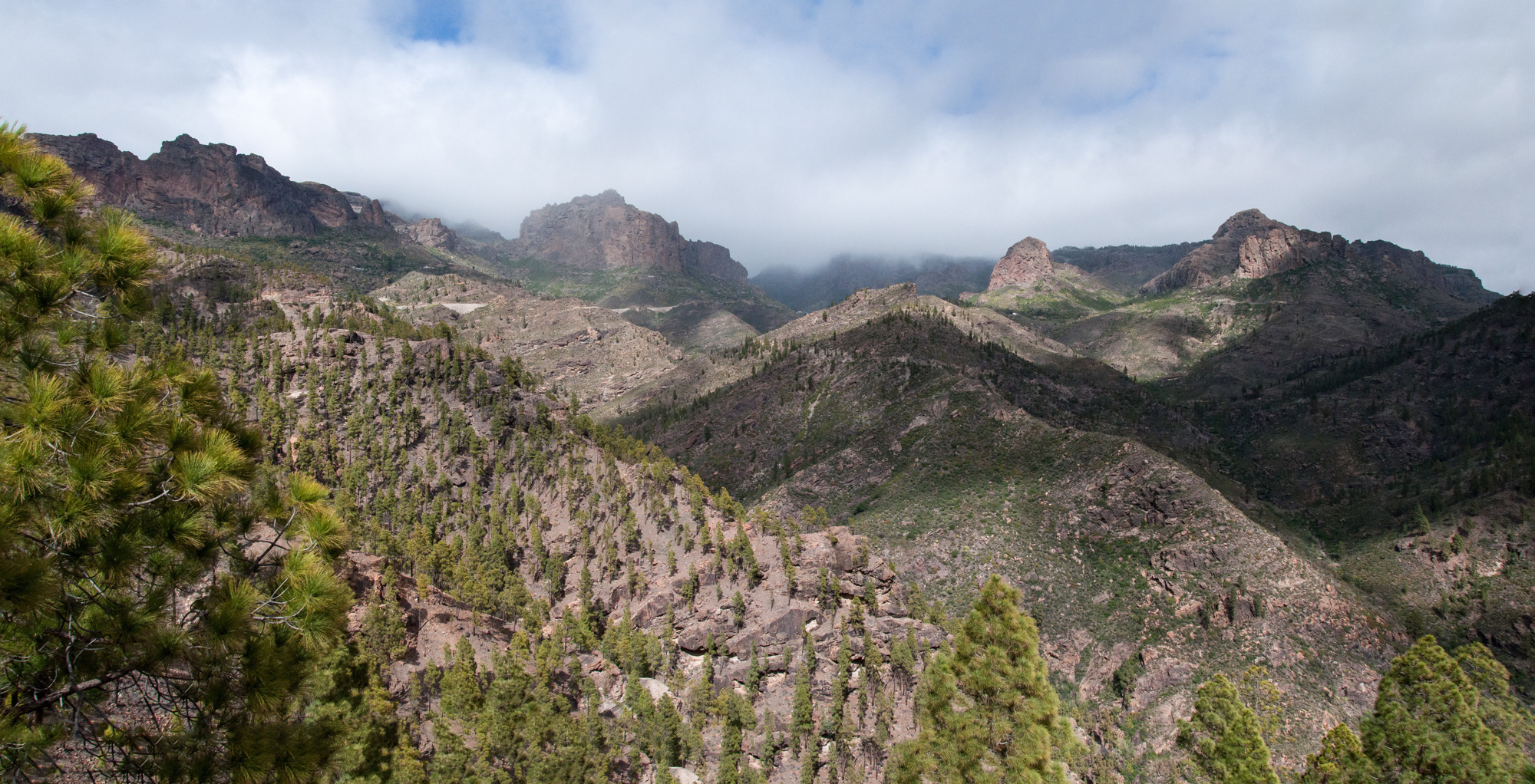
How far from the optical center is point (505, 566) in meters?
83.9

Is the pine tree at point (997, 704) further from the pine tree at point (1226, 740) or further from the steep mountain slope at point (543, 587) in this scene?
the steep mountain slope at point (543, 587)

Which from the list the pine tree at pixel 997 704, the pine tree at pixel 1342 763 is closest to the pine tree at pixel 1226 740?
the pine tree at pixel 1342 763

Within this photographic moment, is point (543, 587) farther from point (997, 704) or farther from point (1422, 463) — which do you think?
point (1422, 463)

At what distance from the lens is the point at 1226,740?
37156 mm

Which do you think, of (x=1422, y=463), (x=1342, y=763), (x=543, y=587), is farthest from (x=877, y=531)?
(x=1422, y=463)

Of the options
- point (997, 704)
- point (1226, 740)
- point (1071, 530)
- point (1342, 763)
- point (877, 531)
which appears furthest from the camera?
point (877, 531)

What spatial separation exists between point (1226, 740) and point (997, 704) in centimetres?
2300

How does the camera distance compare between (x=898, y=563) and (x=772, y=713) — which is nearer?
(x=772, y=713)

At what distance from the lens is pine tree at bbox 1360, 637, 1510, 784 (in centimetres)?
2992

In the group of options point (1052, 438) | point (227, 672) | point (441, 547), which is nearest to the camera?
point (227, 672)

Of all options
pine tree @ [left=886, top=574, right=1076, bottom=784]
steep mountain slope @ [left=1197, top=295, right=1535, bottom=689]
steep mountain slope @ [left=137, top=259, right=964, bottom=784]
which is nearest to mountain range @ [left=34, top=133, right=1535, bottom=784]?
steep mountain slope @ [left=137, top=259, right=964, bottom=784]

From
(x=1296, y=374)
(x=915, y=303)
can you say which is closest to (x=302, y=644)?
(x=915, y=303)

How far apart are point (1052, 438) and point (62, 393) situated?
115 m

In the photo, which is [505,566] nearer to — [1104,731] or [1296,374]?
[1104,731]
